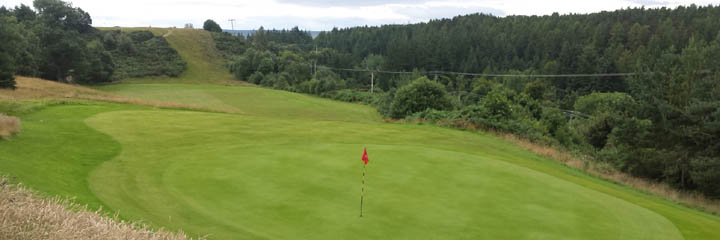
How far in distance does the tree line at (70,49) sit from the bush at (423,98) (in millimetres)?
28979

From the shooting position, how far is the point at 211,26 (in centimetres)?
11538

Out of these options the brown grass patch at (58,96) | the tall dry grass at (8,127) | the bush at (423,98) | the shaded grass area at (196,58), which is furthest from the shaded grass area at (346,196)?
the shaded grass area at (196,58)

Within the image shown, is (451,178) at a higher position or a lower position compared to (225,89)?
higher

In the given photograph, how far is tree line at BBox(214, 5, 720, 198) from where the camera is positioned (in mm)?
24297

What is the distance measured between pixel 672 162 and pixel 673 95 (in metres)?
4.73

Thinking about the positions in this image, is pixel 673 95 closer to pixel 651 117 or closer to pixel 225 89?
pixel 651 117

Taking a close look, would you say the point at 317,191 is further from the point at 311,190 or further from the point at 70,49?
the point at 70,49

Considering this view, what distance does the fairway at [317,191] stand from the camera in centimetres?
891

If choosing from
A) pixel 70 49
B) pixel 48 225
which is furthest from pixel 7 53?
pixel 48 225

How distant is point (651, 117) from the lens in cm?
2492

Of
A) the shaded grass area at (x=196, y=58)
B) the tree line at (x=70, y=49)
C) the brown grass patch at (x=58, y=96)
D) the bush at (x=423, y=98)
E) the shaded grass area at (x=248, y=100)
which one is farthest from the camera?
the shaded grass area at (x=196, y=58)

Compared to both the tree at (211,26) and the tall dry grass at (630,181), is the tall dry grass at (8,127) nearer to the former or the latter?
the tall dry grass at (630,181)

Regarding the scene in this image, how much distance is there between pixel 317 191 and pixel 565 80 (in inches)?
3236

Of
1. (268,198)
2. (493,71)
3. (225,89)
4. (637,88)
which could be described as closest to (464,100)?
(493,71)
